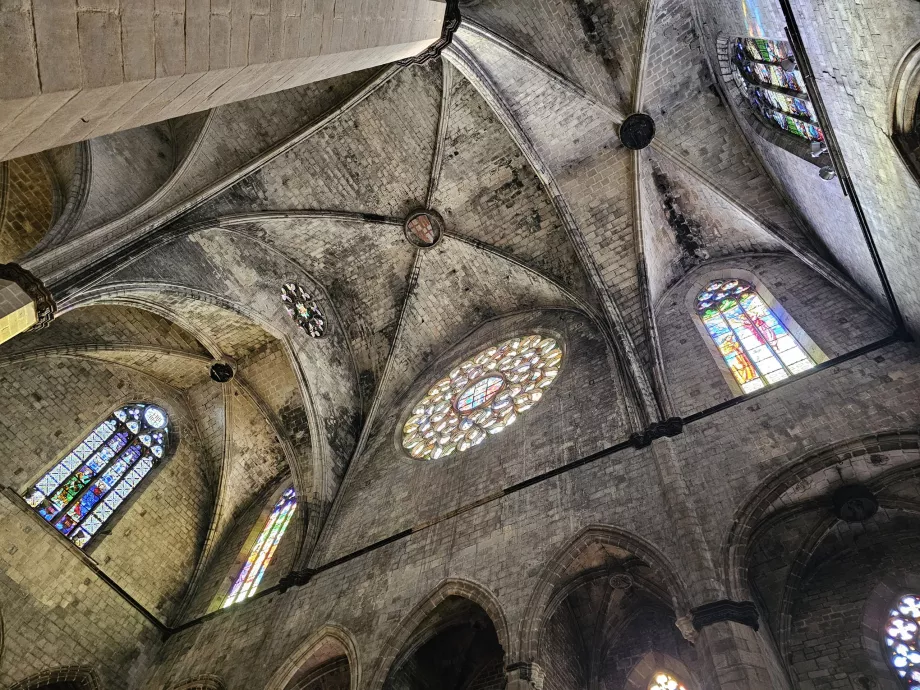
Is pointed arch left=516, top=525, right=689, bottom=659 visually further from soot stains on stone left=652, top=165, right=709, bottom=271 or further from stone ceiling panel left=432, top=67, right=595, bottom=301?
soot stains on stone left=652, top=165, right=709, bottom=271

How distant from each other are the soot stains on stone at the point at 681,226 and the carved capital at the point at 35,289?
935 cm

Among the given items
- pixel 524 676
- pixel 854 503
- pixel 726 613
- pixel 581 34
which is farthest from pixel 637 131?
pixel 524 676

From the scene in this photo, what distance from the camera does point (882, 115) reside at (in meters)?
5.44

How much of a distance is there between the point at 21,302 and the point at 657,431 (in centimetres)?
759

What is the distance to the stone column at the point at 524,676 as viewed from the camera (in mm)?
6359

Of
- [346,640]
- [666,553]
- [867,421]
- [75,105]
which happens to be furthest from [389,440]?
[75,105]

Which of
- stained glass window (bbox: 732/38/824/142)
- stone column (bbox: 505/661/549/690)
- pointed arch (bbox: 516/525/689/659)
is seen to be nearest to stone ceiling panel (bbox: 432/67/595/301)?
stained glass window (bbox: 732/38/824/142)

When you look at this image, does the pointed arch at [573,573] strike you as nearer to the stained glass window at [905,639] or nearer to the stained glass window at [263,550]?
the stained glass window at [905,639]

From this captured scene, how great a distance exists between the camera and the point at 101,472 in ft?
38.1

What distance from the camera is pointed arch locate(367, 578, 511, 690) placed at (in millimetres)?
7130

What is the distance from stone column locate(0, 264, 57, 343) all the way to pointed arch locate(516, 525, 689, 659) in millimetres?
6238

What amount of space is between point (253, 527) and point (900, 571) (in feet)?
36.3

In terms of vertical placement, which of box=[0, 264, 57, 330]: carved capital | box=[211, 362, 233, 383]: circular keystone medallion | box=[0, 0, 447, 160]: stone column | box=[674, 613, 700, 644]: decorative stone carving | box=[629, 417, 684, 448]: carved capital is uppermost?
box=[211, 362, 233, 383]: circular keystone medallion

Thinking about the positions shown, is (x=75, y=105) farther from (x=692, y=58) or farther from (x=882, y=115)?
(x=692, y=58)
